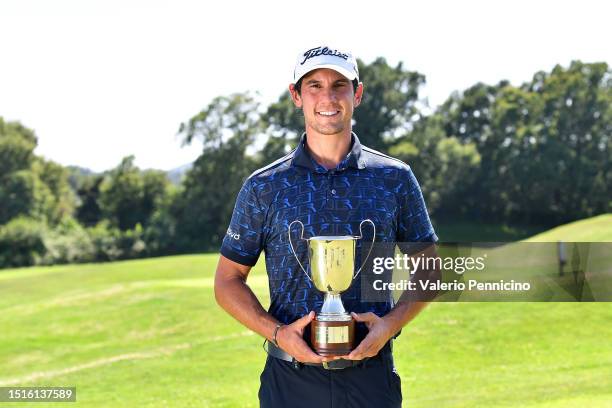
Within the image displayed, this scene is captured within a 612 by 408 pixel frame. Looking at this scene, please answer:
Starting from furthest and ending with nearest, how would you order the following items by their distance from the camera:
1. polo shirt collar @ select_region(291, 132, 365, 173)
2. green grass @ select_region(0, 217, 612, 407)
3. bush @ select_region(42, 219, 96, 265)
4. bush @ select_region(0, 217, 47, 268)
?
bush @ select_region(42, 219, 96, 265)
bush @ select_region(0, 217, 47, 268)
green grass @ select_region(0, 217, 612, 407)
polo shirt collar @ select_region(291, 132, 365, 173)

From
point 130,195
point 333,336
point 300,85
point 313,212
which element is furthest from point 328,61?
point 130,195

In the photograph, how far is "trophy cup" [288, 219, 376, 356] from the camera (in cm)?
277

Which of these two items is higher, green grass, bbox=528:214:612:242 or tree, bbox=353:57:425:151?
tree, bbox=353:57:425:151

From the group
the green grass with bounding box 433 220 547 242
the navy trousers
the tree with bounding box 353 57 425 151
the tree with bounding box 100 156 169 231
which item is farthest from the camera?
the tree with bounding box 100 156 169 231

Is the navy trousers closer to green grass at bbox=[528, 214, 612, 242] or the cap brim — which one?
the cap brim

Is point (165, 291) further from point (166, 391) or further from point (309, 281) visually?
point (309, 281)

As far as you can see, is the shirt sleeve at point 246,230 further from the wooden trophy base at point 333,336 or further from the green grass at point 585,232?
the green grass at point 585,232

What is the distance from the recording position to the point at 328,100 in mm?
3045

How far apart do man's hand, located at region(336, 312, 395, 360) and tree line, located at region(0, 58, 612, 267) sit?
45.7 m

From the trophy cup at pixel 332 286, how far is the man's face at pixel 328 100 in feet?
1.50

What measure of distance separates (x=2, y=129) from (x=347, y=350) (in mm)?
70021

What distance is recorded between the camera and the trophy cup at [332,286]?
2.77 m

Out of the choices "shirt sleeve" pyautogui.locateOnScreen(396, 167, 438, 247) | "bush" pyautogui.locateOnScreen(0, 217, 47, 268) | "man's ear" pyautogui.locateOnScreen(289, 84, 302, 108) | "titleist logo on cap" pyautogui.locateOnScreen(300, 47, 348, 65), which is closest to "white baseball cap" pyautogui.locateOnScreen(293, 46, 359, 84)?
"titleist logo on cap" pyautogui.locateOnScreen(300, 47, 348, 65)

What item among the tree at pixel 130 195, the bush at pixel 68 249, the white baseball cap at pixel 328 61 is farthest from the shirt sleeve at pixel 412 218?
the tree at pixel 130 195
